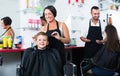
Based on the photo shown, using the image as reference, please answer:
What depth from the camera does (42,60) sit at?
8.16ft

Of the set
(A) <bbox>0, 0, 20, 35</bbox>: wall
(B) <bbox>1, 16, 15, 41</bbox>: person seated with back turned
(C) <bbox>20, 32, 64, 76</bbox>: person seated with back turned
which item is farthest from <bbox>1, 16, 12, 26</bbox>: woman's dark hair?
(C) <bbox>20, 32, 64, 76</bbox>: person seated with back turned

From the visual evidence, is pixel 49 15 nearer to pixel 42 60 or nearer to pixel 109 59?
pixel 42 60

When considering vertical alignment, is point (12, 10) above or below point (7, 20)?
above

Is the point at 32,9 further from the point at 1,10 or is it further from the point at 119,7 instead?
the point at 119,7

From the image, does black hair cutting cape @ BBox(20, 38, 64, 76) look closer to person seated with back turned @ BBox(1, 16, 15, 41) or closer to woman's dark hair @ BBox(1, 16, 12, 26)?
person seated with back turned @ BBox(1, 16, 15, 41)

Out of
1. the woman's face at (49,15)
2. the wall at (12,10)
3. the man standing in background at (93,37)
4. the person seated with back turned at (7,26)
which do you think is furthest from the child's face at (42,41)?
the wall at (12,10)

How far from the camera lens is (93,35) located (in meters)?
3.74

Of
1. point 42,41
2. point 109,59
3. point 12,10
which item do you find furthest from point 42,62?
point 12,10

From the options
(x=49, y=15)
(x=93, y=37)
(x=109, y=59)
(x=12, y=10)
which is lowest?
(x=109, y=59)

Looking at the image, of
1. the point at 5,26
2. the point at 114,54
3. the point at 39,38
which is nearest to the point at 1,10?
the point at 5,26

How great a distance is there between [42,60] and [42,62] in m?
0.02

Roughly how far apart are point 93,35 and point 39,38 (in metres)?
1.44

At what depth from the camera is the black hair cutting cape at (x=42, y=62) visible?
2398mm

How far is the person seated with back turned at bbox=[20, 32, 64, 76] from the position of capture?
2.40 meters
